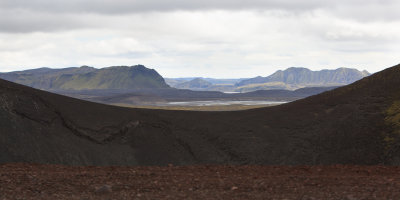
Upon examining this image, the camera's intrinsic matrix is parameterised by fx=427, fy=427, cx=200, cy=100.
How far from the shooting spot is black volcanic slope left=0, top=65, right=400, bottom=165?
72.1ft

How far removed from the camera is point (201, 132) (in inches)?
1038

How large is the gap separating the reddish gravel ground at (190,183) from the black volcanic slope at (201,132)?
4250mm

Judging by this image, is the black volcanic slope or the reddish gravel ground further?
the black volcanic slope

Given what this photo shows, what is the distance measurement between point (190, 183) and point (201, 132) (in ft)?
39.1

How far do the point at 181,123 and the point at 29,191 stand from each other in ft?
48.9

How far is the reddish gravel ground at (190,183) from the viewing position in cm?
1282

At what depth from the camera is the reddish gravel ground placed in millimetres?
12820

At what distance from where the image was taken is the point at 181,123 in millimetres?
27312

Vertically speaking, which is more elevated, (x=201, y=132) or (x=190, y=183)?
(x=201, y=132)

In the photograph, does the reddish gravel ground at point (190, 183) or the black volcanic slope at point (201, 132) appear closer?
the reddish gravel ground at point (190, 183)

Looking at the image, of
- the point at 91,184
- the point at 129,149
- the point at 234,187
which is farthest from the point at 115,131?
the point at 234,187

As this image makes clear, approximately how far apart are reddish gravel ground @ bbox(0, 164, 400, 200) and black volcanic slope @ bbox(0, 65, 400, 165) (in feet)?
13.9

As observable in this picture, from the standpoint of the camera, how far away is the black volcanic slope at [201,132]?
22.0 m

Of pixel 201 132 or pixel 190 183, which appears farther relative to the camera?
pixel 201 132
